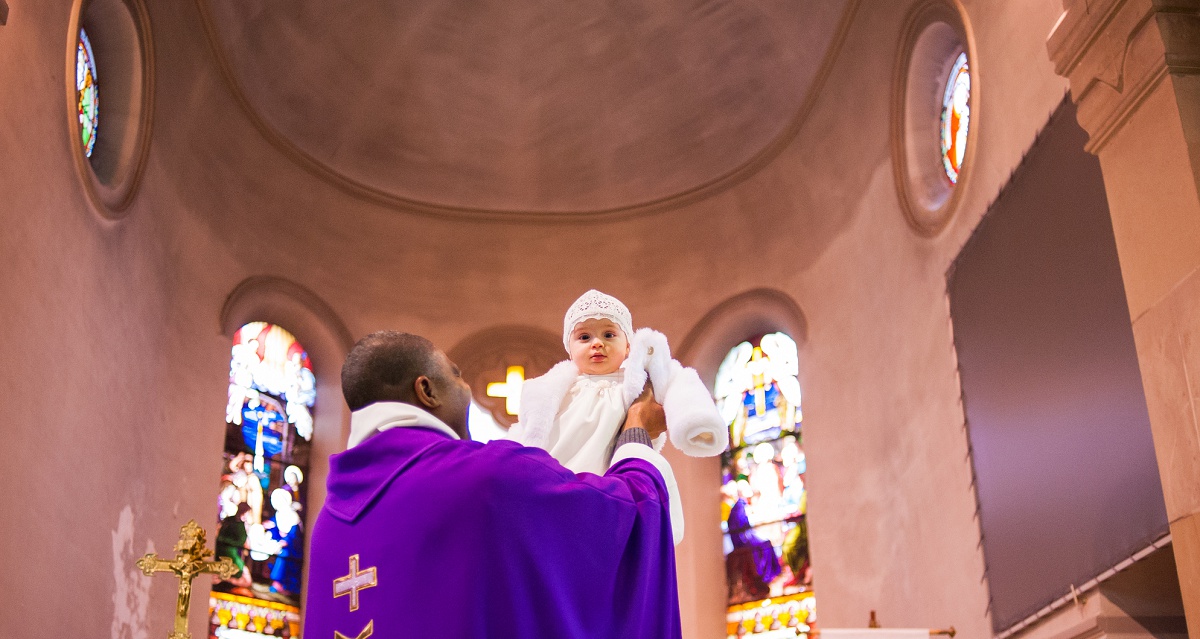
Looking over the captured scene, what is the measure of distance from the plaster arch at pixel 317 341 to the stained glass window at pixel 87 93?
7.03 feet

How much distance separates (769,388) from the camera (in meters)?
11.4

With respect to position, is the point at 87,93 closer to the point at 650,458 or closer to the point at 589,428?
the point at 589,428

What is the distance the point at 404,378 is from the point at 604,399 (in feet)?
2.37

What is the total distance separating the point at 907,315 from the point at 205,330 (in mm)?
5248

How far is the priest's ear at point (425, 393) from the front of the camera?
2.97 meters

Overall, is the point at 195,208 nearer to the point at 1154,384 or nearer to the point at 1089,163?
the point at 1089,163

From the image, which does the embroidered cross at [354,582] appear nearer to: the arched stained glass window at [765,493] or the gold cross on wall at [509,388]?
the arched stained glass window at [765,493]

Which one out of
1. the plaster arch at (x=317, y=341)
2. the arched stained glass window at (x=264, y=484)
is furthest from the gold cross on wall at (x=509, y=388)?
the arched stained glass window at (x=264, y=484)

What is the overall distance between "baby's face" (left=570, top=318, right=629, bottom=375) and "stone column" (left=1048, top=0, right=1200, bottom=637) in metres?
1.45

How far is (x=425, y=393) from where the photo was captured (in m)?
2.97

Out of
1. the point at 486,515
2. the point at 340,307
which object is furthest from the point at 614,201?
the point at 486,515

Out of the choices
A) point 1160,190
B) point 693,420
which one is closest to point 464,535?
point 693,420

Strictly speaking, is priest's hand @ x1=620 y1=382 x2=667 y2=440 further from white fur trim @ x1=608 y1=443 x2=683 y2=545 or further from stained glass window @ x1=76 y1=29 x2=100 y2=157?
stained glass window @ x1=76 y1=29 x2=100 y2=157

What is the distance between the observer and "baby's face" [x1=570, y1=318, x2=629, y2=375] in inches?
151
